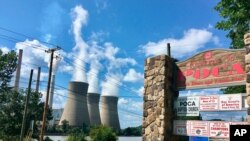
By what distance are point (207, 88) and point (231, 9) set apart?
729 cm

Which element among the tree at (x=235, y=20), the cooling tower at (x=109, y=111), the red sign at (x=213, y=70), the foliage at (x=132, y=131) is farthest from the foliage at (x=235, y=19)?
the foliage at (x=132, y=131)

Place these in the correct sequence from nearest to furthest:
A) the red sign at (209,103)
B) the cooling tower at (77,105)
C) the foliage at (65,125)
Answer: the red sign at (209,103) < the cooling tower at (77,105) < the foliage at (65,125)

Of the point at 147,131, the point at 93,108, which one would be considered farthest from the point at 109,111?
the point at 147,131

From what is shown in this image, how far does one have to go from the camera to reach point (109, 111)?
9350 centimetres

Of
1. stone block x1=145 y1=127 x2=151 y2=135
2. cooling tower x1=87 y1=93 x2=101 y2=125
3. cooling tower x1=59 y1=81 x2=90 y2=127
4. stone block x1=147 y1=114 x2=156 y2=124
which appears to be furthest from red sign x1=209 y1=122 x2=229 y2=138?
cooling tower x1=87 y1=93 x2=101 y2=125

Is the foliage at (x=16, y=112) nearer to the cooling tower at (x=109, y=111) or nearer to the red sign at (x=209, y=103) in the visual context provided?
the cooling tower at (x=109, y=111)

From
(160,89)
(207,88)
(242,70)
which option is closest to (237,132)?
(242,70)

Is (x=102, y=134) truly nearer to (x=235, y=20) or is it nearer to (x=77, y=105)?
(x=235, y=20)

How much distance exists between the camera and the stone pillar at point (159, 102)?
11641 millimetres

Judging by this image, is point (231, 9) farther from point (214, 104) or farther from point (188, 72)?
point (214, 104)

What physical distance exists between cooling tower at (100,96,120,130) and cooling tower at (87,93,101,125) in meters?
1.71

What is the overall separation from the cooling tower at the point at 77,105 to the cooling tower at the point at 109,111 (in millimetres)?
5852

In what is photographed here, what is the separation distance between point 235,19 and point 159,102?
7383 mm

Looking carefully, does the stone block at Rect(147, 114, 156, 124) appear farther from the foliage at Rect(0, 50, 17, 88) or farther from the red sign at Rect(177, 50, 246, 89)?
the foliage at Rect(0, 50, 17, 88)
